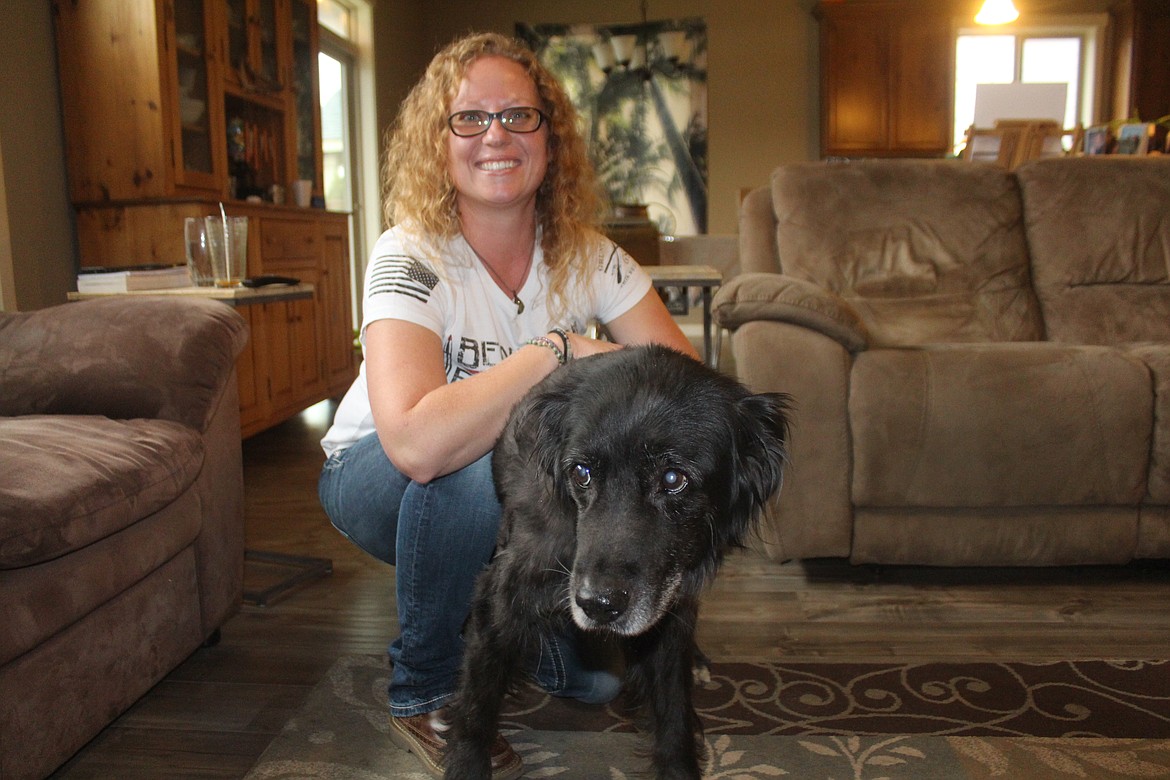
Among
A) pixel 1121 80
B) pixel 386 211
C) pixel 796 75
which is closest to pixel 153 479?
pixel 386 211

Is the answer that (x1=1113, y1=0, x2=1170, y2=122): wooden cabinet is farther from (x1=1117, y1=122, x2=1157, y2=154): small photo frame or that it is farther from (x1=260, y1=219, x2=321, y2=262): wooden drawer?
(x1=260, y1=219, x2=321, y2=262): wooden drawer

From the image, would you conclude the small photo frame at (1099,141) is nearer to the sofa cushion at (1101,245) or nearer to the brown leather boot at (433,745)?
the sofa cushion at (1101,245)

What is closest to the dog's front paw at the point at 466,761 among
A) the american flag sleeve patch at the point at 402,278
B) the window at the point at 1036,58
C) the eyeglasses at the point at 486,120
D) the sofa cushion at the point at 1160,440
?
the american flag sleeve patch at the point at 402,278

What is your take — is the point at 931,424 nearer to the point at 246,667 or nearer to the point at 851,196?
the point at 851,196

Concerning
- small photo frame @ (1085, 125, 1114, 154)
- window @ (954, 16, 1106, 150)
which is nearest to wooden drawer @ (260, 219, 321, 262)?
small photo frame @ (1085, 125, 1114, 154)

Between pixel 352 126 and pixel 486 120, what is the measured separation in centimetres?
579

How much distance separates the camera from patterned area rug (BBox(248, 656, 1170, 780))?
1481mm

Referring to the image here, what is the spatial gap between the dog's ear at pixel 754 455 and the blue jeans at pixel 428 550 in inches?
17.2

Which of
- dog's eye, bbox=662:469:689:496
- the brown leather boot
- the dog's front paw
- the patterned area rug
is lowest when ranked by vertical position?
the patterned area rug

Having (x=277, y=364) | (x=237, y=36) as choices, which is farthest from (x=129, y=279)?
(x=237, y=36)

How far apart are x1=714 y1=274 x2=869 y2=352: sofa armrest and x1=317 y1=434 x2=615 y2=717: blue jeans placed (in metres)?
1.07

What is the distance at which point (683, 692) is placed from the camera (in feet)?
4.50

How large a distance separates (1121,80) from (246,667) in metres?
9.46

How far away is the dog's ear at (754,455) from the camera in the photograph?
3.97 feet
